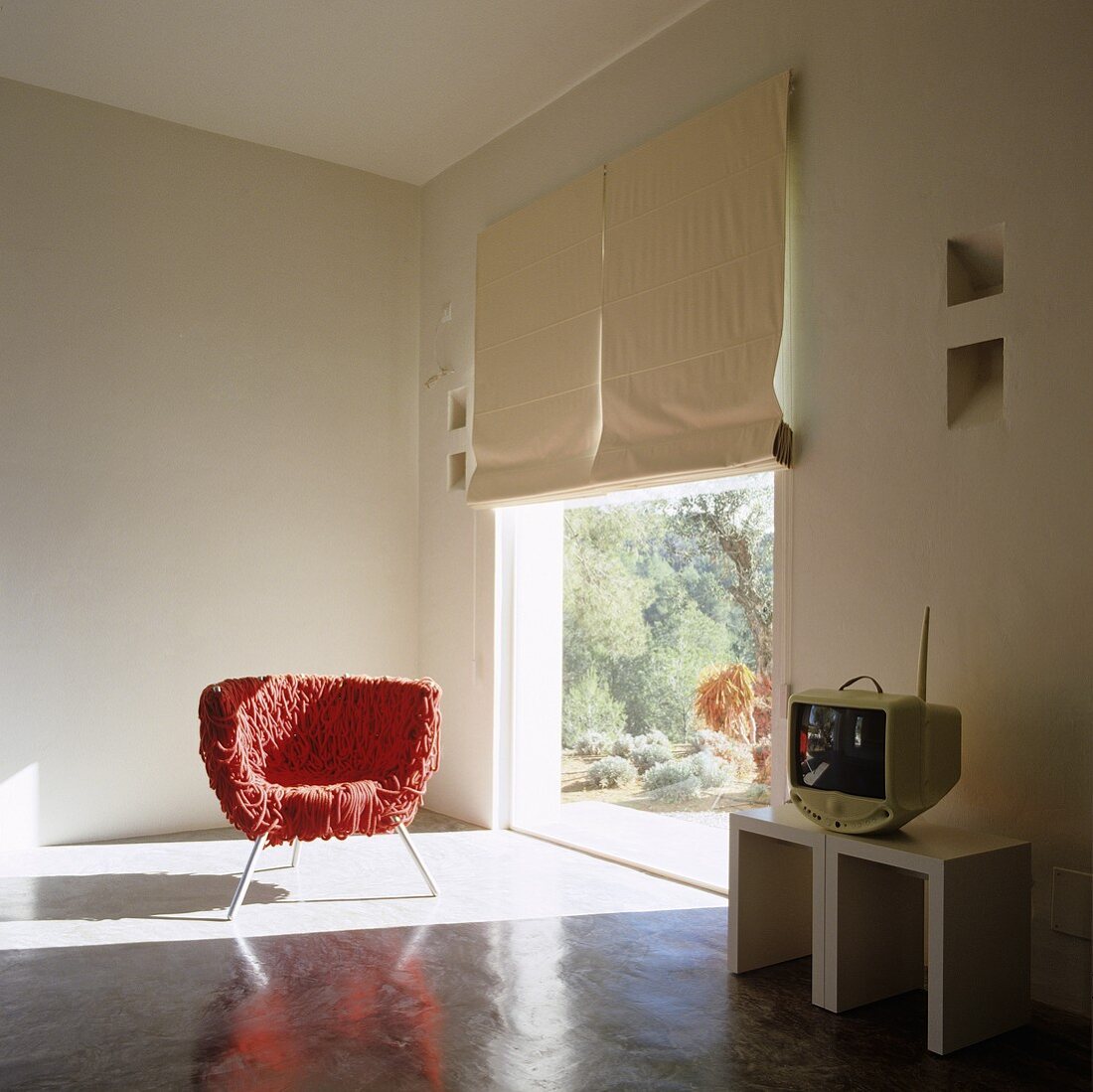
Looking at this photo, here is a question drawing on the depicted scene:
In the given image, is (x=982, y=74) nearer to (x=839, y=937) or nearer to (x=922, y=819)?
(x=922, y=819)

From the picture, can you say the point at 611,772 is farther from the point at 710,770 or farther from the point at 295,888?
the point at 295,888

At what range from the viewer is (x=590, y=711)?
18.5 ft

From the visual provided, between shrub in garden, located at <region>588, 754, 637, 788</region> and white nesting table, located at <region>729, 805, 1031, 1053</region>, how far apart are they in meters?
2.43

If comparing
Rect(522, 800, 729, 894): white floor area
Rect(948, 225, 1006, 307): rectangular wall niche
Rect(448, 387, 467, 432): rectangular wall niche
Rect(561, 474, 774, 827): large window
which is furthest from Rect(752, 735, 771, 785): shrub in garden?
Rect(948, 225, 1006, 307): rectangular wall niche

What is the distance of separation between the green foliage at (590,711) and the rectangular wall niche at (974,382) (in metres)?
2.89

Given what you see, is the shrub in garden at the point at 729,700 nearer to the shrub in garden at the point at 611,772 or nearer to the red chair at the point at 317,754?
the shrub in garden at the point at 611,772

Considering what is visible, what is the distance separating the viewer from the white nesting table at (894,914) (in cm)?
241

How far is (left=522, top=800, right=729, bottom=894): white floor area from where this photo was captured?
13.2ft

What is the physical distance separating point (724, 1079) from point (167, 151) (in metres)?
4.43

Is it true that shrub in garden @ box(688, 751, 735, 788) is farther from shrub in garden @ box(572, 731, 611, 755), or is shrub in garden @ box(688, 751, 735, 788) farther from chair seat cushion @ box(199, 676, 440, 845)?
chair seat cushion @ box(199, 676, 440, 845)

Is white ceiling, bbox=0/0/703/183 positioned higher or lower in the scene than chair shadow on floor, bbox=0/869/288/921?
higher

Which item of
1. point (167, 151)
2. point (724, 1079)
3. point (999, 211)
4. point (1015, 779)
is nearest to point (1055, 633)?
point (1015, 779)

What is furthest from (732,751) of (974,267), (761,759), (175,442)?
(175,442)

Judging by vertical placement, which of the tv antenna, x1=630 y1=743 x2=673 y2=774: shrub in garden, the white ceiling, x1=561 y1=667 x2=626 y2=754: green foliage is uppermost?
the white ceiling
